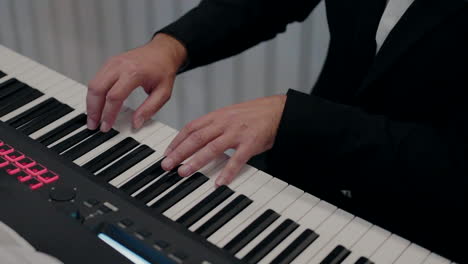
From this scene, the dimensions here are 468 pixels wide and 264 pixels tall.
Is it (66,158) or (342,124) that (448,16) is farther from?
(66,158)

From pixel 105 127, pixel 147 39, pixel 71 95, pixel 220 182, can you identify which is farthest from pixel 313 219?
pixel 147 39

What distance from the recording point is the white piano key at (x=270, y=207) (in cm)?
76

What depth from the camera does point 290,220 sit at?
0.79 meters

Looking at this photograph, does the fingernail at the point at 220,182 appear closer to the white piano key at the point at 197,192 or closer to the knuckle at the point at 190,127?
the white piano key at the point at 197,192

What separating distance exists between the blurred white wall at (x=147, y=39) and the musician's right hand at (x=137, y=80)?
1.80ft

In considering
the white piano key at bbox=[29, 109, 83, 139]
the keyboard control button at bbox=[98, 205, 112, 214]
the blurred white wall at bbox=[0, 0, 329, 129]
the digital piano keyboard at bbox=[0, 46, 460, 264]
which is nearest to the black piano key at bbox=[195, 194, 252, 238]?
the digital piano keyboard at bbox=[0, 46, 460, 264]

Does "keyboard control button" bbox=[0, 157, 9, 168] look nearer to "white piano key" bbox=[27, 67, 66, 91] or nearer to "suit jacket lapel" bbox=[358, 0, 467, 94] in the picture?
"white piano key" bbox=[27, 67, 66, 91]

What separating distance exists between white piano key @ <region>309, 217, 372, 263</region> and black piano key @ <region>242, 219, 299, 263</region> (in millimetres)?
47

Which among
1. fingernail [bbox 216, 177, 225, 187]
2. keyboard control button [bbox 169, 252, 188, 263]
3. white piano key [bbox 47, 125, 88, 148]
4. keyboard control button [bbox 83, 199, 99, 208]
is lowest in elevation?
white piano key [bbox 47, 125, 88, 148]

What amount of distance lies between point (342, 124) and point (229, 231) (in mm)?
233

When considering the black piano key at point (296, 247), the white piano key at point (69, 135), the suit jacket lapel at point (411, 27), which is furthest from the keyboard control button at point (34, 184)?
the suit jacket lapel at point (411, 27)

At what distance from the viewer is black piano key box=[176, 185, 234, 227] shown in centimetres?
79

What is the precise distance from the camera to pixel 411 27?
0.99 m

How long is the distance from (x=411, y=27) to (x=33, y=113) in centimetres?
58
